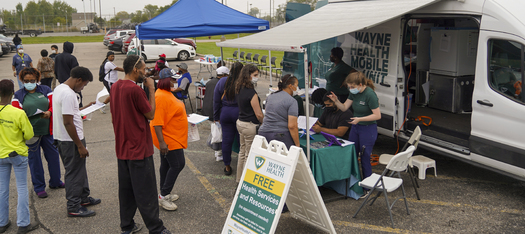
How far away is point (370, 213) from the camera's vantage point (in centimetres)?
484

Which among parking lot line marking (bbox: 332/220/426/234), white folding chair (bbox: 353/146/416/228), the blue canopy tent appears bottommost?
parking lot line marking (bbox: 332/220/426/234)

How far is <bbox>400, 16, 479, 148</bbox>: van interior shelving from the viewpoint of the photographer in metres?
6.57

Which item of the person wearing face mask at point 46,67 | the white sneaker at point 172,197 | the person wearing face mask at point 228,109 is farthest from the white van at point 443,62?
the person wearing face mask at point 46,67

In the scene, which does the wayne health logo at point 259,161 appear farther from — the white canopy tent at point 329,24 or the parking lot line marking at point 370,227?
the parking lot line marking at point 370,227

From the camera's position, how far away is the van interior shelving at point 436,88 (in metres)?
6.57

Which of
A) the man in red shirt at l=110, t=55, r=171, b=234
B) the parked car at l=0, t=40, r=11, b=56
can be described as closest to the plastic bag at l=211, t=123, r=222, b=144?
the man in red shirt at l=110, t=55, r=171, b=234

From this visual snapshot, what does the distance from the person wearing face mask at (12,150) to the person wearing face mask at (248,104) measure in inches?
97.2

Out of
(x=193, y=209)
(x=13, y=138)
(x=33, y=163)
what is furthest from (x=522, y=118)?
(x=33, y=163)

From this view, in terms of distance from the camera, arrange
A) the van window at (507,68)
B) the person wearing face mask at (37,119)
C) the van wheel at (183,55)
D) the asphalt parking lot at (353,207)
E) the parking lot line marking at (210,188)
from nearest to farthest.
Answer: the asphalt parking lot at (353,207)
the van window at (507,68)
the person wearing face mask at (37,119)
the parking lot line marking at (210,188)
the van wheel at (183,55)

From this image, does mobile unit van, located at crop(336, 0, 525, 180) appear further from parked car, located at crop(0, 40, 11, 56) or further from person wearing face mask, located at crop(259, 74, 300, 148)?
parked car, located at crop(0, 40, 11, 56)

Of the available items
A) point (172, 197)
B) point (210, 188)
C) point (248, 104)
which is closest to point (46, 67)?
point (210, 188)

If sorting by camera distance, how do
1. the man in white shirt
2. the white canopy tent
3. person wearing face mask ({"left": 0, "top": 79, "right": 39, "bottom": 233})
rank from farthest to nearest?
the white canopy tent
the man in white shirt
person wearing face mask ({"left": 0, "top": 79, "right": 39, "bottom": 233})

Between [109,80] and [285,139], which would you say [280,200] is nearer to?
[285,139]

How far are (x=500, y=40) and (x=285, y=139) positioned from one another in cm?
289
